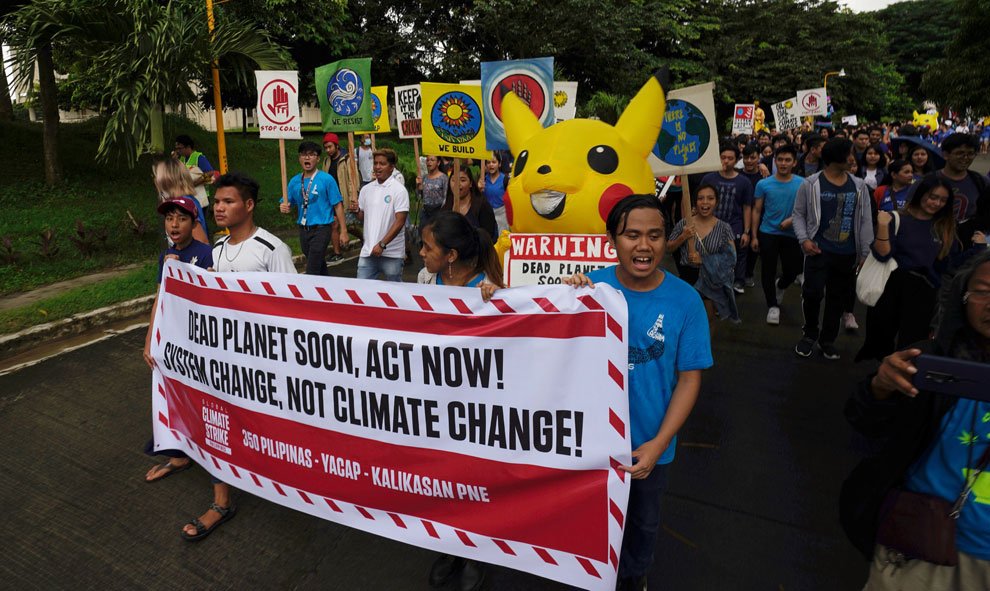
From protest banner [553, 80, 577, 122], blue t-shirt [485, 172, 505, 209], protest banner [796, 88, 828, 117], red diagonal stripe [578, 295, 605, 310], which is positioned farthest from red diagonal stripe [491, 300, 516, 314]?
protest banner [796, 88, 828, 117]

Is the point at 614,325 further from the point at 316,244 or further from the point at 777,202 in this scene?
the point at 777,202

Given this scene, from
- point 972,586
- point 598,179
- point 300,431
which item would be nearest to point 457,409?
point 300,431

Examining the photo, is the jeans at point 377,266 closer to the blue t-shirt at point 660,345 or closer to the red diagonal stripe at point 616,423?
the blue t-shirt at point 660,345

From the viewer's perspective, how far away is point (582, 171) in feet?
14.2

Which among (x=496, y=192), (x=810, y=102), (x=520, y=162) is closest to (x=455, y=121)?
(x=496, y=192)

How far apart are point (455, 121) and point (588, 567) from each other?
5.40 m

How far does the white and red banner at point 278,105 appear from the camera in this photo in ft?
26.0

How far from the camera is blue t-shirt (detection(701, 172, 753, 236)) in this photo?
7.00 m

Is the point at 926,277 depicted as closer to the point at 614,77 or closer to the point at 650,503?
the point at 650,503

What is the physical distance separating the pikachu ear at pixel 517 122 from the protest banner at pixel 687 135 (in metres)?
1.03

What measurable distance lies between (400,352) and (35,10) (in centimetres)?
871

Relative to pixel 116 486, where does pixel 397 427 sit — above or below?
above

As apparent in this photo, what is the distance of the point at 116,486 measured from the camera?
3.79 m

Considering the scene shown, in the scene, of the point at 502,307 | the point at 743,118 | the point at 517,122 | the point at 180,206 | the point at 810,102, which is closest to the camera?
the point at 502,307
